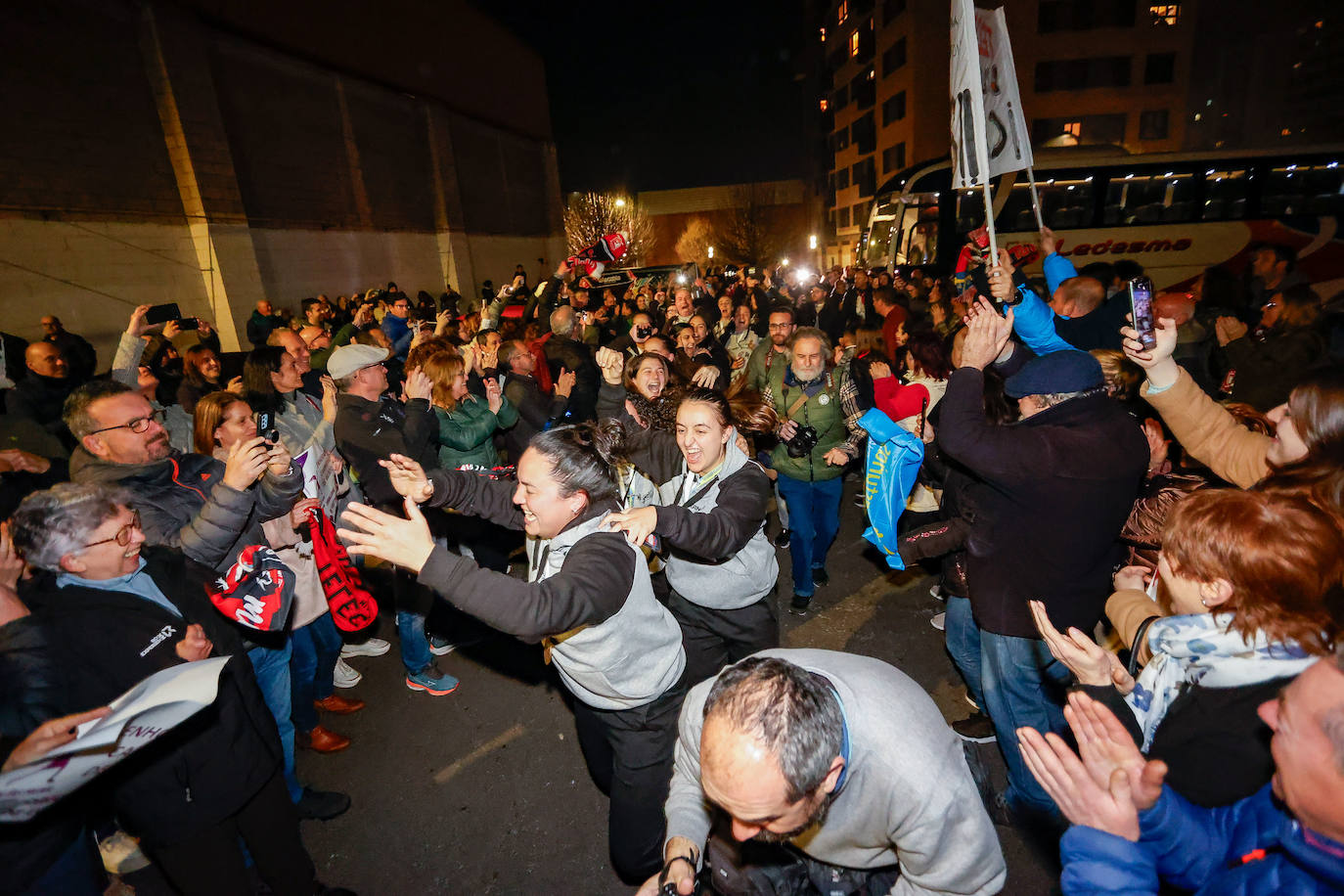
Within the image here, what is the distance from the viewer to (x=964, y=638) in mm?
3588

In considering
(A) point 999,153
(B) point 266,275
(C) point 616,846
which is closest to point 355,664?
(C) point 616,846

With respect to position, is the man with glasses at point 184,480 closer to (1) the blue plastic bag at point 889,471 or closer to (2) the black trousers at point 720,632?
(2) the black trousers at point 720,632

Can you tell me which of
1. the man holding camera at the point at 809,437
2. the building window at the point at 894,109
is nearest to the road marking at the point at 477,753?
the man holding camera at the point at 809,437

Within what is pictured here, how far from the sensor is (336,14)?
64.0ft

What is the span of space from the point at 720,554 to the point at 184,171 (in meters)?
17.0

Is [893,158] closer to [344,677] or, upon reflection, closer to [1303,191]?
[1303,191]

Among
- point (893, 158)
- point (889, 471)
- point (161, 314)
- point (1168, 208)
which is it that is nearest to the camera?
point (889, 471)

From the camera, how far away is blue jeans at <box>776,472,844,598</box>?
497cm

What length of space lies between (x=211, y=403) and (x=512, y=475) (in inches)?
67.6

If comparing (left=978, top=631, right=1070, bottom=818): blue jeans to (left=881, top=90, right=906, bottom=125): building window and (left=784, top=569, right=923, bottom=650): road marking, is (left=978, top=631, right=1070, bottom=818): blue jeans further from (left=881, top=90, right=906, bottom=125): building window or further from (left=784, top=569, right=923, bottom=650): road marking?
(left=881, top=90, right=906, bottom=125): building window

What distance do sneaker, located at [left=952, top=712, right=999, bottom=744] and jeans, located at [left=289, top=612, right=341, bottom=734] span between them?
12.8ft

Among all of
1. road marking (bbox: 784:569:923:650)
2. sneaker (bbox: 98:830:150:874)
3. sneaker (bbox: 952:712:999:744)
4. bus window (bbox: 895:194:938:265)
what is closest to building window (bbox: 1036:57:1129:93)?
bus window (bbox: 895:194:938:265)

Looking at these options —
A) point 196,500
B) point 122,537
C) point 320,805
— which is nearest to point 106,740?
point 122,537

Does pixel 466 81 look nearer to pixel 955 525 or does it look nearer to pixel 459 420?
pixel 459 420
